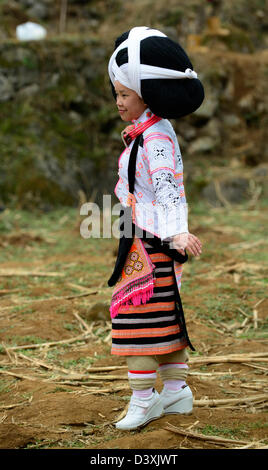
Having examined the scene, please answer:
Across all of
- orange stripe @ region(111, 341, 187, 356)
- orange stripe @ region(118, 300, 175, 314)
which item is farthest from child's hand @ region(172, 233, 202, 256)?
orange stripe @ region(111, 341, 187, 356)

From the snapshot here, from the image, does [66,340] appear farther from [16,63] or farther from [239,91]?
[239,91]

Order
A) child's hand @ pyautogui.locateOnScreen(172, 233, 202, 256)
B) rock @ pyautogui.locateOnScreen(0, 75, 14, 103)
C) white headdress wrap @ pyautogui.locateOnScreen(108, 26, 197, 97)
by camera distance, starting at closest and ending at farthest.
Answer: child's hand @ pyautogui.locateOnScreen(172, 233, 202, 256)
white headdress wrap @ pyautogui.locateOnScreen(108, 26, 197, 97)
rock @ pyautogui.locateOnScreen(0, 75, 14, 103)

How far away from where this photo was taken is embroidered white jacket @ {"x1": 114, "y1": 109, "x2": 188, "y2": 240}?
2.65m

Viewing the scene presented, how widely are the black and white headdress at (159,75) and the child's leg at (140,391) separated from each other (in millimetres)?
1156

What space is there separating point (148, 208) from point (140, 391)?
87 centimetres

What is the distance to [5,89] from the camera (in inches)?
393

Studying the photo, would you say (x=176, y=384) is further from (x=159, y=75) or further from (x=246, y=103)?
(x=246, y=103)

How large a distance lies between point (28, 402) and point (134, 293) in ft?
3.06

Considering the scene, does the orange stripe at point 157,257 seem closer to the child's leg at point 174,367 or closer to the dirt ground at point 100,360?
the child's leg at point 174,367

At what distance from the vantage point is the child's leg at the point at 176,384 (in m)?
2.93

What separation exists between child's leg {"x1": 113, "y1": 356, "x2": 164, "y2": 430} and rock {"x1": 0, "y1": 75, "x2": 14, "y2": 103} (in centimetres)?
803

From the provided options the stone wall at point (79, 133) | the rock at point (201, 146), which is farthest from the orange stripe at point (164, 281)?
the rock at point (201, 146)

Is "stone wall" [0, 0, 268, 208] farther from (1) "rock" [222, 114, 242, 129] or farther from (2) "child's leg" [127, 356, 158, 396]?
(2) "child's leg" [127, 356, 158, 396]

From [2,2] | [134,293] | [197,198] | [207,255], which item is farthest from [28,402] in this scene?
[2,2]
